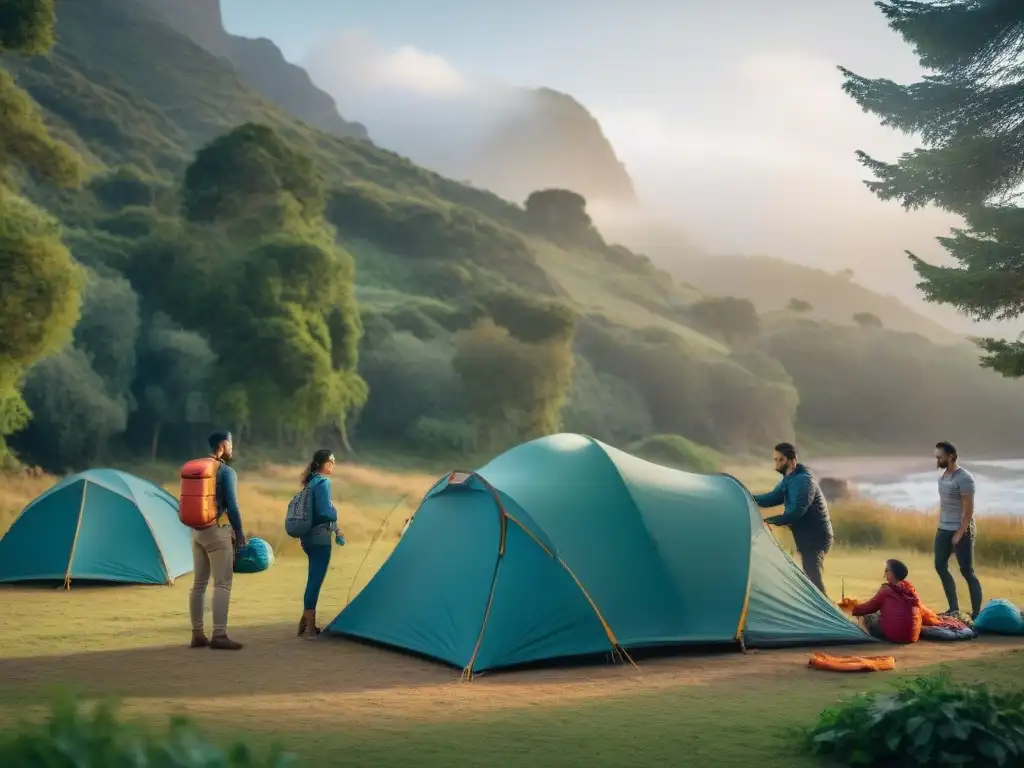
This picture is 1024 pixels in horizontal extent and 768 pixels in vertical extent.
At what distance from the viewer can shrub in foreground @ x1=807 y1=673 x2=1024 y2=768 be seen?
6215 millimetres

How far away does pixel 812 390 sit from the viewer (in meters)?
97.5

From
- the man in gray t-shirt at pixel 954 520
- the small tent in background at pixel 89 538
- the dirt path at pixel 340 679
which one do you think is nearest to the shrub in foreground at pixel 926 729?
the dirt path at pixel 340 679

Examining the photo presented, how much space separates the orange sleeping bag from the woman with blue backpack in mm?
4801

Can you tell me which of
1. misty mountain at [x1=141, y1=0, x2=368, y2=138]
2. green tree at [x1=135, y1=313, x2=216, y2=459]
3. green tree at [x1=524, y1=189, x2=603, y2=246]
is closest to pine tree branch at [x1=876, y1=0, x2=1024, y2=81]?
green tree at [x1=135, y1=313, x2=216, y2=459]

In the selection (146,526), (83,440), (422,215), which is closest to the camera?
(146,526)

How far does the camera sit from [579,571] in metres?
10.0

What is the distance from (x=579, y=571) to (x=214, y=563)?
344 centimetres

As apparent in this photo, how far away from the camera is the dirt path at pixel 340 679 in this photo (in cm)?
795

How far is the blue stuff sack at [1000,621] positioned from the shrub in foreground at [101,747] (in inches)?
378

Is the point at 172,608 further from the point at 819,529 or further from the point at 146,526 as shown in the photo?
the point at 819,529

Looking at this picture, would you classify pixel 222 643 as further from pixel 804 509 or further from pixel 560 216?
pixel 560 216

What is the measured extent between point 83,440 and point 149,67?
99655 millimetres

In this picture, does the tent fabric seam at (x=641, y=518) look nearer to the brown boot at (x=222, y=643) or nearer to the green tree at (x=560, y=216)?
the brown boot at (x=222, y=643)

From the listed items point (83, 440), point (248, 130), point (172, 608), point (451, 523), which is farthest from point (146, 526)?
point (248, 130)
